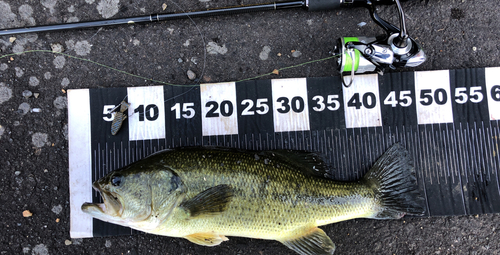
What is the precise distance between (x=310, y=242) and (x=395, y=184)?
0.93 m

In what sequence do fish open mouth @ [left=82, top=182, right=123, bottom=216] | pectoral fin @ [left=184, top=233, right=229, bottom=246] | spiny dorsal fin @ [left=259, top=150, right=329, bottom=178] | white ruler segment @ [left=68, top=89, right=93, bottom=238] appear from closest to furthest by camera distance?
fish open mouth @ [left=82, top=182, right=123, bottom=216] → pectoral fin @ [left=184, top=233, right=229, bottom=246] → spiny dorsal fin @ [left=259, top=150, right=329, bottom=178] → white ruler segment @ [left=68, top=89, right=93, bottom=238]

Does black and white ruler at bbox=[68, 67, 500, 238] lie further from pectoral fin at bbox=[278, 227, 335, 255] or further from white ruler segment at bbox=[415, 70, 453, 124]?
pectoral fin at bbox=[278, 227, 335, 255]

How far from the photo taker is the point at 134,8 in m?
2.78

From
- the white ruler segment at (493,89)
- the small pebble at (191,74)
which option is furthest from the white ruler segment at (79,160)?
the white ruler segment at (493,89)

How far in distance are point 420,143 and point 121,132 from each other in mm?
2825

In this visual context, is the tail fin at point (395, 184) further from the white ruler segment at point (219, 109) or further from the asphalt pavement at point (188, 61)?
the white ruler segment at point (219, 109)

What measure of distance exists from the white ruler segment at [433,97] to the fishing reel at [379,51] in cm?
33

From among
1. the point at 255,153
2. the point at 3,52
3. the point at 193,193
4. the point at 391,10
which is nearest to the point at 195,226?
the point at 193,193

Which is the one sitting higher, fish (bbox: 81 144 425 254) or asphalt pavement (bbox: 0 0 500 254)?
asphalt pavement (bbox: 0 0 500 254)

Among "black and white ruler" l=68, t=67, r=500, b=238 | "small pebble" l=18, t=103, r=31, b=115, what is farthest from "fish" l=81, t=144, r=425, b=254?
"small pebble" l=18, t=103, r=31, b=115

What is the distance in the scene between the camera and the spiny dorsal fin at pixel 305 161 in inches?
97.6

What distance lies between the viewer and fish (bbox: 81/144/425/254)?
6.98 ft

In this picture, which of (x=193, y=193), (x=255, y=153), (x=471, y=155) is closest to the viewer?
(x=193, y=193)

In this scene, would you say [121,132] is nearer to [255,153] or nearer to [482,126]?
[255,153]
